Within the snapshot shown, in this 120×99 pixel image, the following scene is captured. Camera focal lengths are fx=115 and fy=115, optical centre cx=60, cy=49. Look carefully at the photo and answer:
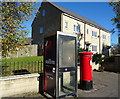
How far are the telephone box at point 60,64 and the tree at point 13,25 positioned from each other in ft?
4.09

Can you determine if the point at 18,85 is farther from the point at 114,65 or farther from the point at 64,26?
the point at 64,26

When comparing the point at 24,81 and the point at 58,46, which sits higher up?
the point at 58,46

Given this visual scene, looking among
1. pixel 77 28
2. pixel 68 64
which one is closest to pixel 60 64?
pixel 68 64

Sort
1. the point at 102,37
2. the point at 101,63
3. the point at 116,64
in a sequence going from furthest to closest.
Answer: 1. the point at 102,37
2. the point at 101,63
3. the point at 116,64

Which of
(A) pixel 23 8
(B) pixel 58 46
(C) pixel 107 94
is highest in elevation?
(A) pixel 23 8

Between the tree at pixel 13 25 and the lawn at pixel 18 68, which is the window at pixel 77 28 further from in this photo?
the tree at pixel 13 25

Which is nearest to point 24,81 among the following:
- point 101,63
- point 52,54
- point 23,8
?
point 52,54

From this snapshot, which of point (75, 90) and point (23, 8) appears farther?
point (23, 8)

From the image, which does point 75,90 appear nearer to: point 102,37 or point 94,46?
point 94,46

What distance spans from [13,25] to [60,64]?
2.70m

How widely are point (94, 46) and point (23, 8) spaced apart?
19.9m

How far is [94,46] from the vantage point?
23.2 meters

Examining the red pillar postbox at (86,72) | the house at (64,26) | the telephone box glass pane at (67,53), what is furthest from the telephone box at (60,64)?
the house at (64,26)

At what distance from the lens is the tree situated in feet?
15.9
